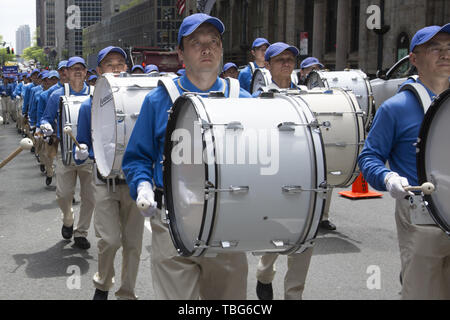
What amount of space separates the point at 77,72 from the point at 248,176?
5.57 metres

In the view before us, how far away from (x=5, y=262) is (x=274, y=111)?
4.92 meters

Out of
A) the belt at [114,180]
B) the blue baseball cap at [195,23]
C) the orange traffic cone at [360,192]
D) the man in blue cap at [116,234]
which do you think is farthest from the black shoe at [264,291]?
the orange traffic cone at [360,192]

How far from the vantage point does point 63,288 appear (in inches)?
250

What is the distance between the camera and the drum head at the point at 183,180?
3408mm

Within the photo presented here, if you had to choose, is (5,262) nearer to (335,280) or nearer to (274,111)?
(335,280)

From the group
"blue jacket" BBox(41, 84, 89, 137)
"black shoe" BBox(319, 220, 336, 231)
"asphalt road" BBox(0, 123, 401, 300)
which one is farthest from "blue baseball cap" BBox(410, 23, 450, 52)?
"blue jacket" BBox(41, 84, 89, 137)

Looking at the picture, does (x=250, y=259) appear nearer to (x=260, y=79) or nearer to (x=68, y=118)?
(x=68, y=118)

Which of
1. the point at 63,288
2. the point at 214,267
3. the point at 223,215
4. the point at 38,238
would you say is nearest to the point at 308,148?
the point at 223,215

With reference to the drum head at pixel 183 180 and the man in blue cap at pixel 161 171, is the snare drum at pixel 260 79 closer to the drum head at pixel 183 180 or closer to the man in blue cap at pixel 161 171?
the man in blue cap at pixel 161 171

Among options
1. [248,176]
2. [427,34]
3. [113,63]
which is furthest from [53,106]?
[248,176]

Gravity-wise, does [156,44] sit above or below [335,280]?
above

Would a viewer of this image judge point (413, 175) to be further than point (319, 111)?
No

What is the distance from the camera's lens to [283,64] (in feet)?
22.0

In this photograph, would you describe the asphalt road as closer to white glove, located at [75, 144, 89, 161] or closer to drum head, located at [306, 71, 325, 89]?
white glove, located at [75, 144, 89, 161]
